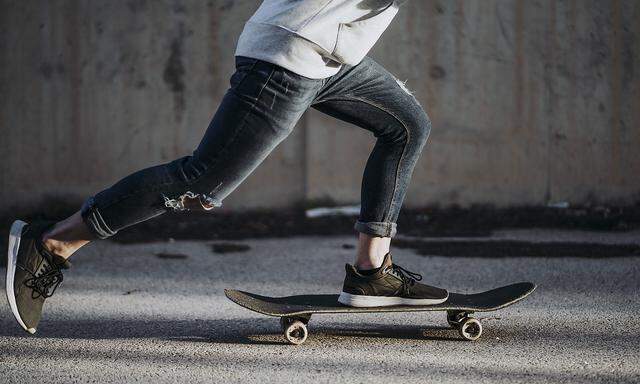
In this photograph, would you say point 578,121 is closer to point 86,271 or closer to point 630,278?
point 630,278

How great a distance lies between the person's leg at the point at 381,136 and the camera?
3.53m

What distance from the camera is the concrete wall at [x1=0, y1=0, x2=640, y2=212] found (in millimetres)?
8203

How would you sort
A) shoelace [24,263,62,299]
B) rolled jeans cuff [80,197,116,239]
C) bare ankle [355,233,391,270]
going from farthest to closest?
bare ankle [355,233,391,270]
shoelace [24,263,62,299]
rolled jeans cuff [80,197,116,239]

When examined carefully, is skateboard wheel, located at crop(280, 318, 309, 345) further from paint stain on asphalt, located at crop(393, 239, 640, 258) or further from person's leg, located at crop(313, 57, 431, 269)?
paint stain on asphalt, located at crop(393, 239, 640, 258)

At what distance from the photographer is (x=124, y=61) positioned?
325 inches

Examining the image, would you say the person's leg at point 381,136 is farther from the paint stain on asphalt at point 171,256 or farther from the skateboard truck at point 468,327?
the paint stain on asphalt at point 171,256

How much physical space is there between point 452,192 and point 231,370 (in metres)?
5.47

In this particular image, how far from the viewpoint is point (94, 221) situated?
3.30 m

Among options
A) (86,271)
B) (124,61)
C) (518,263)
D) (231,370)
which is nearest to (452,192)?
(518,263)

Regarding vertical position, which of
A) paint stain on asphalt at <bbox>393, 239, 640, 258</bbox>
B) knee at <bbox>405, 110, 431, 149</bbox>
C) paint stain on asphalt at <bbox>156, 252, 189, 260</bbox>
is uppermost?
knee at <bbox>405, 110, 431, 149</bbox>

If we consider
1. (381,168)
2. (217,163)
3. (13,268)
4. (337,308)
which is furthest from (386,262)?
(13,268)

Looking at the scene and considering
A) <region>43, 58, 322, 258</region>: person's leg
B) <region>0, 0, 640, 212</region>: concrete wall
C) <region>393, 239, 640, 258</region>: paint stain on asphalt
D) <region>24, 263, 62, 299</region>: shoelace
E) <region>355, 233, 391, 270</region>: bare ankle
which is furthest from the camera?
<region>0, 0, 640, 212</region>: concrete wall

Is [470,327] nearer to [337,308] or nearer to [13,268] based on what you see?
[337,308]

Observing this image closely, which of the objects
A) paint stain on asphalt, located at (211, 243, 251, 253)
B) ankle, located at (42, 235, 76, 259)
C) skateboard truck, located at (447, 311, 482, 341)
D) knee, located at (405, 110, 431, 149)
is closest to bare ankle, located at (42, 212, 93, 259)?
ankle, located at (42, 235, 76, 259)
